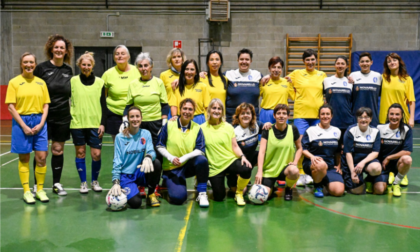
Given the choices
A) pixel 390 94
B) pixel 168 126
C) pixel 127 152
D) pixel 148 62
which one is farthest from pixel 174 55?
pixel 390 94

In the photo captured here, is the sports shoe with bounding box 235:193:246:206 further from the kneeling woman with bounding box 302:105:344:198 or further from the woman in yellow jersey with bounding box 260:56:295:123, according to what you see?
the woman in yellow jersey with bounding box 260:56:295:123

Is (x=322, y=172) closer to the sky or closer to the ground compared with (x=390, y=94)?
closer to the ground

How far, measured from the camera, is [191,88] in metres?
4.82

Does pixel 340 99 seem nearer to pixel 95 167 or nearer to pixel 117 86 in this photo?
pixel 117 86

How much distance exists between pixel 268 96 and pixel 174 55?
1.40 m

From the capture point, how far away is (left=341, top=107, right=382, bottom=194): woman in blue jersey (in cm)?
484

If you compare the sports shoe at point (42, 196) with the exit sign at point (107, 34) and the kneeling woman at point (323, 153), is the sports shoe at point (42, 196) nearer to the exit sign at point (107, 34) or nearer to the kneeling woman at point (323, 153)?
the kneeling woman at point (323, 153)

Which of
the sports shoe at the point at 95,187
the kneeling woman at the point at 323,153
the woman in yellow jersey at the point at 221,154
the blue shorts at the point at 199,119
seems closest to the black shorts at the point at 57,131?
the sports shoe at the point at 95,187

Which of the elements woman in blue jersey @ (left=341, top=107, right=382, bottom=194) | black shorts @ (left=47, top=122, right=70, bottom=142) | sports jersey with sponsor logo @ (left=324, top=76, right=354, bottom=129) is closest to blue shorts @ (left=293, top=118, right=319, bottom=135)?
sports jersey with sponsor logo @ (left=324, top=76, right=354, bottom=129)

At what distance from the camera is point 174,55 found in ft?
17.0

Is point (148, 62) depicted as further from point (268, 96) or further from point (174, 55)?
point (268, 96)

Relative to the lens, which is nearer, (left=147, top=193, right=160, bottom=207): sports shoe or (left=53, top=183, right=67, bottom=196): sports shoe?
(left=147, top=193, right=160, bottom=207): sports shoe

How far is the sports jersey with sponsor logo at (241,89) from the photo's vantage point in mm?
5066

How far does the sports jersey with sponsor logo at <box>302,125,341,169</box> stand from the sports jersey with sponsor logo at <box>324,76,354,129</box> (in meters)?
0.39
